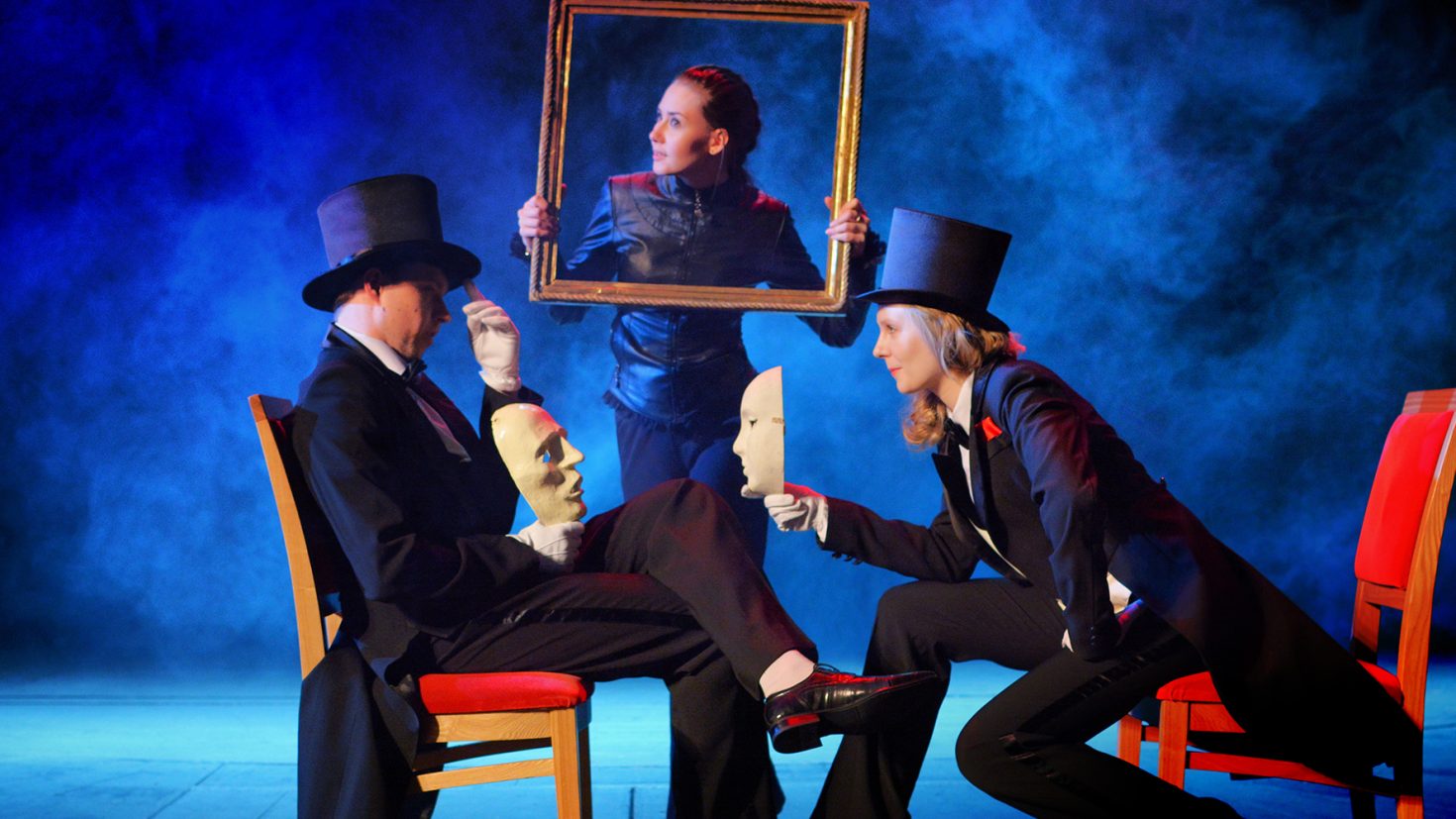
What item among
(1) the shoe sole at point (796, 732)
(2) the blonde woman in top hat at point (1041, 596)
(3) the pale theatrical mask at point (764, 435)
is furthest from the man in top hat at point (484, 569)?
(2) the blonde woman in top hat at point (1041, 596)

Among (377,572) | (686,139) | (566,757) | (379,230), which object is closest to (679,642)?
(566,757)

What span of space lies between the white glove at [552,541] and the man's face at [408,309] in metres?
0.42

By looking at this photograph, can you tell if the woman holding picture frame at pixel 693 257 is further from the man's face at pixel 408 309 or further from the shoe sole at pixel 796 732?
the shoe sole at pixel 796 732

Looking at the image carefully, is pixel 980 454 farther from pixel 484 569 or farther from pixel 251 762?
pixel 251 762

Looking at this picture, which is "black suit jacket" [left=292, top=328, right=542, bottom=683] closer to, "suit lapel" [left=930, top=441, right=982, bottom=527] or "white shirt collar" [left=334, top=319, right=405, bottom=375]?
"white shirt collar" [left=334, top=319, right=405, bottom=375]

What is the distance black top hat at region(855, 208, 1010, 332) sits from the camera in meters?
2.44

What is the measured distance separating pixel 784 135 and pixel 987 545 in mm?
1352

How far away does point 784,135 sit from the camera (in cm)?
331

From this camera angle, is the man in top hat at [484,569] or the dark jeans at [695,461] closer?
the man in top hat at [484,569]

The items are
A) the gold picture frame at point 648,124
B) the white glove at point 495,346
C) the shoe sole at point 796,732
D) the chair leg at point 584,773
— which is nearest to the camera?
the shoe sole at point 796,732

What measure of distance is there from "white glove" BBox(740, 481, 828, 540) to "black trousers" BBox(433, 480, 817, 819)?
0.15 metres

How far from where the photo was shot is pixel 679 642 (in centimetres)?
231

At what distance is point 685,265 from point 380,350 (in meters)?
0.97

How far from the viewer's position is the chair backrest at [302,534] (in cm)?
216
